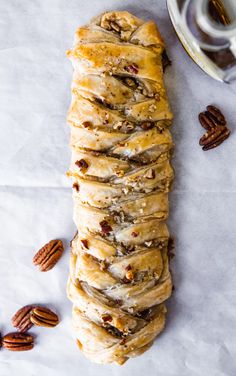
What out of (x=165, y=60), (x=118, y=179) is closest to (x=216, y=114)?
(x=165, y=60)

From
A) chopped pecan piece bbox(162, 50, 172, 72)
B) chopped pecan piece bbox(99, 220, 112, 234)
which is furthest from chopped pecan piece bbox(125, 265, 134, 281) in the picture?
chopped pecan piece bbox(162, 50, 172, 72)

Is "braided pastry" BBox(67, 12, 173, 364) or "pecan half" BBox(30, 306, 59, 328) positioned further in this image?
"pecan half" BBox(30, 306, 59, 328)

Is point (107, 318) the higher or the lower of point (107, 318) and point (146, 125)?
the lower

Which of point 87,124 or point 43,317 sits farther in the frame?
point 43,317

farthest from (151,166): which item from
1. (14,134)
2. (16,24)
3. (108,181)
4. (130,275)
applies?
(16,24)

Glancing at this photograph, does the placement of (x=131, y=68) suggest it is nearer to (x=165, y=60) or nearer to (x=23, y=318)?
(x=165, y=60)

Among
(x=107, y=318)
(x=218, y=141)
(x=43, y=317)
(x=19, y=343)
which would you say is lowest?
(x=19, y=343)

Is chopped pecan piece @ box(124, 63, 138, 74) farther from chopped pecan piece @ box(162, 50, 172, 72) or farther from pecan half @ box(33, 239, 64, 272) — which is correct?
pecan half @ box(33, 239, 64, 272)
